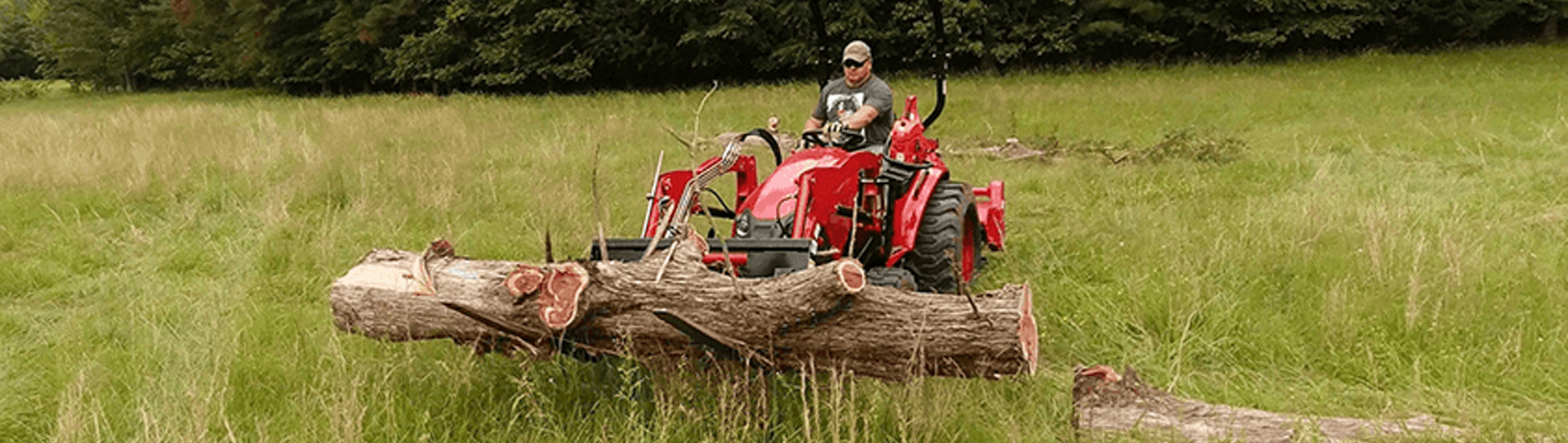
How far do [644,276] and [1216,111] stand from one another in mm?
13612

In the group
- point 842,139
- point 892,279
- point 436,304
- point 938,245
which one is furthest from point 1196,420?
point 436,304

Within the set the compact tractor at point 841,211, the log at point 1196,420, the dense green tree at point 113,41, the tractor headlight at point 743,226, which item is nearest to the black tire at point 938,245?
the compact tractor at point 841,211

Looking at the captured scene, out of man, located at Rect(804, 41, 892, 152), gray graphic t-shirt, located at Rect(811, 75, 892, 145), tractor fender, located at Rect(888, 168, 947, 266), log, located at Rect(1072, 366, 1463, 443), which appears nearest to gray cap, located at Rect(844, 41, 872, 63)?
man, located at Rect(804, 41, 892, 152)

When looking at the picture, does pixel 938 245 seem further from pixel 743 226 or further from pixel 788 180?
pixel 743 226

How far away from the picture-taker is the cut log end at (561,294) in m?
2.88

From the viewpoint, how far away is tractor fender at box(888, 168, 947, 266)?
5027mm

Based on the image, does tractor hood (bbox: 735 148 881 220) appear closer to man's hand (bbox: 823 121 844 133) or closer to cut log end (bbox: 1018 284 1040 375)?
man's hand (bbox: 823 121 844 133)

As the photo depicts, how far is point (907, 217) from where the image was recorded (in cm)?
511

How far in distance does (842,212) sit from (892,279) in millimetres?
718

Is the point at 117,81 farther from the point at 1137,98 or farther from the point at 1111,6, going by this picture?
the point at 1137,98

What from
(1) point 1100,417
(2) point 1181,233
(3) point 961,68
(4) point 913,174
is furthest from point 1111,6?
(1) point 1100,417

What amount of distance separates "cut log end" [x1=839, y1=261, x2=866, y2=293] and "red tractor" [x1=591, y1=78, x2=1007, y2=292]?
33.2 inches

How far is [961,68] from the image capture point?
27.8 m

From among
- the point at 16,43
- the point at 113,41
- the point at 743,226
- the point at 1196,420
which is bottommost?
the point at 16,43
